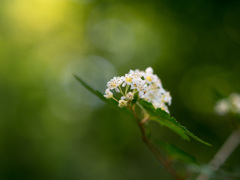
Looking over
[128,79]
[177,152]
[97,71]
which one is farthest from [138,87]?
[97,71]

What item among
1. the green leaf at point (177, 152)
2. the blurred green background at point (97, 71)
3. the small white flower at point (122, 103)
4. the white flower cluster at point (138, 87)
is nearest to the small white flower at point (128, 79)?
the white flower cluster at point (138, 87)

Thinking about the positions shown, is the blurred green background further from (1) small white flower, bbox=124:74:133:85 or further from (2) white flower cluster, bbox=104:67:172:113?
(1) small white flower, bbox=124:74:133:85

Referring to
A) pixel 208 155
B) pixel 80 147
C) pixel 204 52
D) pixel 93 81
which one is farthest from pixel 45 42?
pixel 208 155

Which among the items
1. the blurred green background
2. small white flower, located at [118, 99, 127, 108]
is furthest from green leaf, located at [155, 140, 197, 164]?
the blurred green background

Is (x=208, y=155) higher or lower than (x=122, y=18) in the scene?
lower

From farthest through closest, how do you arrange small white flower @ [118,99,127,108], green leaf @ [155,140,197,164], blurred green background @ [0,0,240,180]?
blurred green background @ [0,0,240,180]
green leaf @ [155,140,197,164]
small white flower @ [118,99,127,108]

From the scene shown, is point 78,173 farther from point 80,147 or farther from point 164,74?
point 164,74
